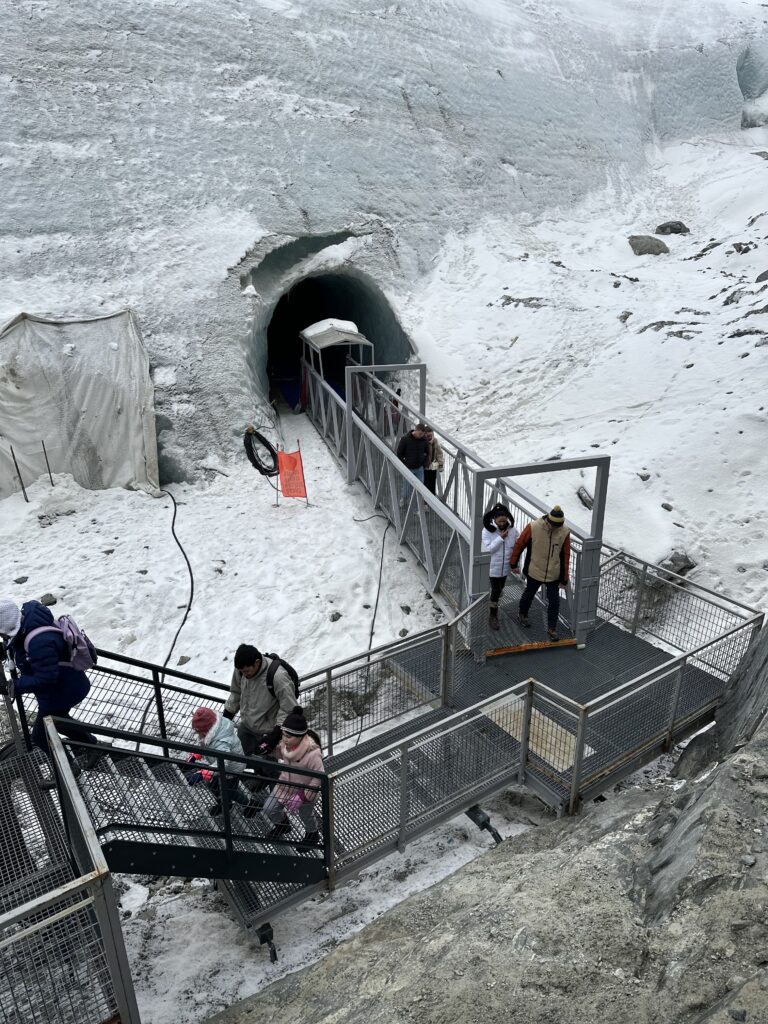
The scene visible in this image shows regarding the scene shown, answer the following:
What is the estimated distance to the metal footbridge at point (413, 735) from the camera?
15.1ft

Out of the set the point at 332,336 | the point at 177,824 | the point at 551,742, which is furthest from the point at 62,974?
the point at 332,336

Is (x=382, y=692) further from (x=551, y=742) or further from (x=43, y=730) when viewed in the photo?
(x=43, y=730)

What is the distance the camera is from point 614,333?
646 inches

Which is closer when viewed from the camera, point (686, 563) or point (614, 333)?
point (686, 563)

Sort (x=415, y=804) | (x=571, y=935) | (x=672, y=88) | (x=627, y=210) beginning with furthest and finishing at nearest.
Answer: (x=672, y=88)
(x=627, y=210)
(x=415, y=804)
(x=571, y=935)

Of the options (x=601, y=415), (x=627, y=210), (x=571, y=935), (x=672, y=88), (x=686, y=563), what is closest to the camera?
(x=571, y=935)

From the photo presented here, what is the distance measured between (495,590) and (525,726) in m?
2.18

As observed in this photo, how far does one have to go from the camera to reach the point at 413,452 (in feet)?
35.4

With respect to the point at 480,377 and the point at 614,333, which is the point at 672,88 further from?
the point at 480,377

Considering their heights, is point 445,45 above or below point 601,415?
above

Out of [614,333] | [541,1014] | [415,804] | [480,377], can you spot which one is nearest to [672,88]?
[614,333]

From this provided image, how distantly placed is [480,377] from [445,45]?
14.2m

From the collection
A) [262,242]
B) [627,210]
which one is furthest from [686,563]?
[627,210]

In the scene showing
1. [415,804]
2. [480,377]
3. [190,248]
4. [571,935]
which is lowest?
[415,804]
